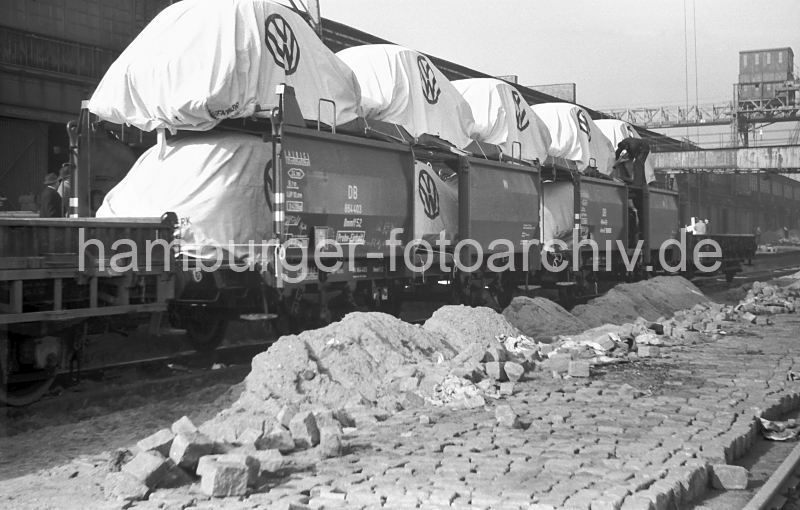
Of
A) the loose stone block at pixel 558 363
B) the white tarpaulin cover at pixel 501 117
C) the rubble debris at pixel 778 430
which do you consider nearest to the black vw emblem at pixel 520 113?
the white tarpaulin cover at pixel 501 117

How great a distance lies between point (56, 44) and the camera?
1758 centimetres

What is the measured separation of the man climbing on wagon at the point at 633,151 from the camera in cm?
2036

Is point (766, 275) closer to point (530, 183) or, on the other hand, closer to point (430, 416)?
point (530, 183)

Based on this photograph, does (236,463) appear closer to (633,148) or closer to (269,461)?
(269,461)

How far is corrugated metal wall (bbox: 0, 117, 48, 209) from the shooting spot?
17.1 metres

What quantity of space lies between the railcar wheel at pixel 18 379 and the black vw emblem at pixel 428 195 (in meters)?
6.28

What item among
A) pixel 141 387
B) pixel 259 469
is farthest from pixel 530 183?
pixel 259 469

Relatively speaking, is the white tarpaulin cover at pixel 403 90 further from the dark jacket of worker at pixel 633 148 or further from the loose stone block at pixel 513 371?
the dark jacket of worker at pixel 633 148

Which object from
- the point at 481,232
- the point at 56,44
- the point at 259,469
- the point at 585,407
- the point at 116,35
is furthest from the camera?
the point at 116,35

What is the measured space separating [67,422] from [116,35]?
556 inches

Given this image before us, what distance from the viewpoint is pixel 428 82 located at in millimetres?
12922

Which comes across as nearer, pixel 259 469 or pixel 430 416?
pixel 259 469

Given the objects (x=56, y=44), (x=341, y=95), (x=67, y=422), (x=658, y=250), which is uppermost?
(x=56, y=44)

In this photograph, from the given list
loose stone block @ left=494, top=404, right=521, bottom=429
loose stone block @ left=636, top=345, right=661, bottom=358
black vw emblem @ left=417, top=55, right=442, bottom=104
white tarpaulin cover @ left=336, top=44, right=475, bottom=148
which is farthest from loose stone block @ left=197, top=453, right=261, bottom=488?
black vw emblem @ left=417, top=55, right=442, bottom=104
